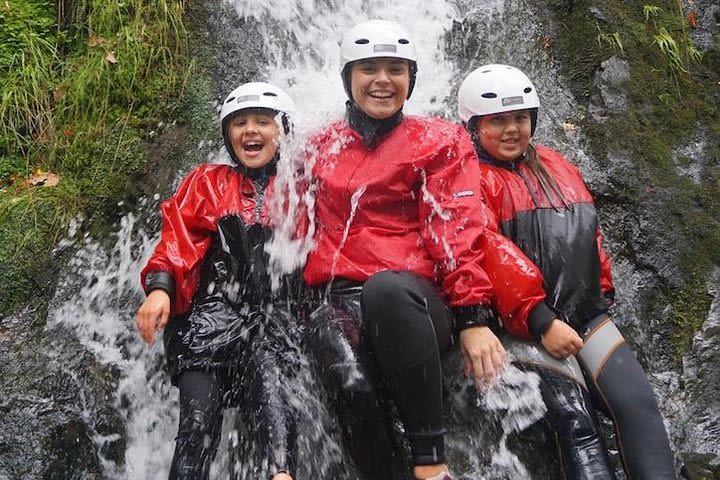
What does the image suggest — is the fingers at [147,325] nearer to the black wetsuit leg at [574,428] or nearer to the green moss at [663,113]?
the black wetsuit leg at [574,428]

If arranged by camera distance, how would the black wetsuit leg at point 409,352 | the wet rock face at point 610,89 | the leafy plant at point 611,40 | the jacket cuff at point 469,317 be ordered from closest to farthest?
1. the black wetsuit leg at point 409,352
2. the jacket cuff at point 469,317
3. the wet rock face at point 610,89
4. the leafy plant at point 611,40

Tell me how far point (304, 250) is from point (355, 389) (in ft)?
A: 3.12

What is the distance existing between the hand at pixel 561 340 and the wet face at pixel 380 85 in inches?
55.3

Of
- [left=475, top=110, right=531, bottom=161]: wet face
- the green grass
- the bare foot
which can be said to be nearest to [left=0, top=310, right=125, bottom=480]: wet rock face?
the green grass

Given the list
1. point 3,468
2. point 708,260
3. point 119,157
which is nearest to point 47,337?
point 3,468

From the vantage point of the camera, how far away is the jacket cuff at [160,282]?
12.2 ft

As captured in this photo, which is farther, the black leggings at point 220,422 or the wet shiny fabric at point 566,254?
the wet shiny fabric at point 566,254

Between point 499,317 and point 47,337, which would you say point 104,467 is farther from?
point 499,317

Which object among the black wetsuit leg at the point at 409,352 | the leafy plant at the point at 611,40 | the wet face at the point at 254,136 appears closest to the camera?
the black wetsuit leg at the point at 409,352

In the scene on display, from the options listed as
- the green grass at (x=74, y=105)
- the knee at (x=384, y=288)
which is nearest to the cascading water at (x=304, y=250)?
the green grass at (x=74, y=105)

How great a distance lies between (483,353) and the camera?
10.8ft

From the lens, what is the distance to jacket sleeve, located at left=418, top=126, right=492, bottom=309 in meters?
3.41

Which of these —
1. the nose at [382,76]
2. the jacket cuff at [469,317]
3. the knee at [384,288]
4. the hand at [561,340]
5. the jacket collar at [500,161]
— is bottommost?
the hand at [561,340]

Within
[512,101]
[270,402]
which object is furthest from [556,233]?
[270,402]
